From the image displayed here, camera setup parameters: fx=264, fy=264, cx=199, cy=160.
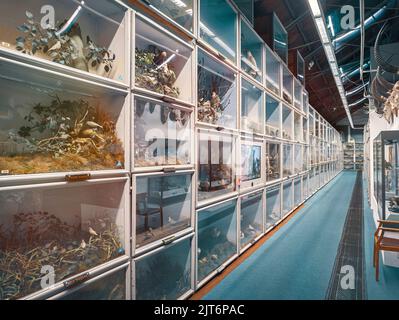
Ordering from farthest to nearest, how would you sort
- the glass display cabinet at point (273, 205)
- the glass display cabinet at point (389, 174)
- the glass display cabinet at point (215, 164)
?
the glass display cabinet at point (273, 205) < the glass display cabinet at point (389, 174) < the glass display cabinet at point (215, 164)

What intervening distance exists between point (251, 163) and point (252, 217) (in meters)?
1.00

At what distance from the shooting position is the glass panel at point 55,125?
4.87ft

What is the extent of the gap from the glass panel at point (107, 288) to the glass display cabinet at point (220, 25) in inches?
111

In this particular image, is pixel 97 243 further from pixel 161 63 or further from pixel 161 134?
pixel 161 63

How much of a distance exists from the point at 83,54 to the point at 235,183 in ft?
8.15

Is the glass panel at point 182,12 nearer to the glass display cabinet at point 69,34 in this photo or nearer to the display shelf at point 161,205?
the glass display cabinet at point 69,34

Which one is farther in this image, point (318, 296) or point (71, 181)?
point (318, 296)

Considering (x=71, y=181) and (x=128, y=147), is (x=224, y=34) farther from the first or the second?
(x=71, y=181)

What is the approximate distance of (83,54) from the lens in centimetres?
178

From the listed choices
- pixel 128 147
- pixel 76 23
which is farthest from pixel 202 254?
pixel 76 23

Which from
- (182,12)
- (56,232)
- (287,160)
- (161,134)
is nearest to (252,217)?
(287,160)

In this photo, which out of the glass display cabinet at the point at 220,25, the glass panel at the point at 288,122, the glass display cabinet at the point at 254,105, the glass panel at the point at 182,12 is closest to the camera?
the glass panel at the point at 182,12

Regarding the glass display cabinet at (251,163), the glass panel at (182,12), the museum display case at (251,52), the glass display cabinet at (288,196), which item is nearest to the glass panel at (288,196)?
the glass display cabinet at (288,196)

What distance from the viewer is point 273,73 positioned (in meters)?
5.49
